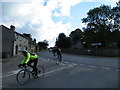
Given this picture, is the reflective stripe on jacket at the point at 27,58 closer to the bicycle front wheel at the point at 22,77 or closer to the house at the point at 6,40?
the bicycle front wheel at the point at 22,77

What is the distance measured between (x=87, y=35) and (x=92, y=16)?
7.35 m

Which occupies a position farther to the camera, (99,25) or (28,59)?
(99,25)

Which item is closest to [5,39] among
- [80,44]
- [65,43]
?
[65,43]

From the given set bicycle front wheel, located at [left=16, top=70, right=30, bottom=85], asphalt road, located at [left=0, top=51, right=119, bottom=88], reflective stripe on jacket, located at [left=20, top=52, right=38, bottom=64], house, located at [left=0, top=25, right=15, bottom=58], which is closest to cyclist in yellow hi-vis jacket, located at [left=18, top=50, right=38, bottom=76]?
reflective stripe on jacket, located at [left=20, top=52, right=38, bottom=64]

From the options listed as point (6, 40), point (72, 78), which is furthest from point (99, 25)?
point (72, 78)

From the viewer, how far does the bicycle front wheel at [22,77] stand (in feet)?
20.2

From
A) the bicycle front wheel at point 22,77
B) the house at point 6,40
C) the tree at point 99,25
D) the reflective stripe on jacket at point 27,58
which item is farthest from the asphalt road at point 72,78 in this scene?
the tree at point 99,25

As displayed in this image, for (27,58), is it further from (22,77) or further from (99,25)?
(99,25)

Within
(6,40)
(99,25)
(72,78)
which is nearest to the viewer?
(72,78)

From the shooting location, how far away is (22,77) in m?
6.37

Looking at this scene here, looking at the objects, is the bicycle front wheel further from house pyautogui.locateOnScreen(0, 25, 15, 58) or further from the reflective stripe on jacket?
house pyautogui.locateOnScreen(0, 25, 15, 58)

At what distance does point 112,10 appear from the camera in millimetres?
40469

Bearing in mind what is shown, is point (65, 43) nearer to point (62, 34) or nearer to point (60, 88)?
point (62, 34)

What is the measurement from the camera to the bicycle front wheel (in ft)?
20.2
